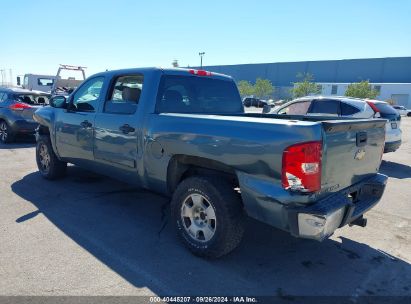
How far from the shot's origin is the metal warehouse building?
56662 millimetres

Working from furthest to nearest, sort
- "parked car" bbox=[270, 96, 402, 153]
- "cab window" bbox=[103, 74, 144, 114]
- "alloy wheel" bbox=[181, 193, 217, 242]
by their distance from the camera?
1. "parked car" bbox=[270, 96, 402, 153]
2. "cab window" bbox=[103, 74, 144, 114]
3. "alloy wheel" bbox=[181, 193, 217, 242]

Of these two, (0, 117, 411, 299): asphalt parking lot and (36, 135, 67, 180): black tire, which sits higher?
(36, 135, 67, 180): black tire

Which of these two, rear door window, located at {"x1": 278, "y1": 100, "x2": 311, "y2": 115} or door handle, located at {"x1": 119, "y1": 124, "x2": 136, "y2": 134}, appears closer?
door handle, located at {"x1": 119, "y1": 124, "x2": 136, "y2": 134}

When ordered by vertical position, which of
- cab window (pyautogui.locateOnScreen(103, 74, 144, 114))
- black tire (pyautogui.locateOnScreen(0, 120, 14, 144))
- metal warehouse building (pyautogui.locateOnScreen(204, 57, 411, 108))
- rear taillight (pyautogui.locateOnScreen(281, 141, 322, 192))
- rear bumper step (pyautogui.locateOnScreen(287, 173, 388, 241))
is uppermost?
metal warehouse building (pyautogui.locateOnScreen(204, 57, 411, 108))

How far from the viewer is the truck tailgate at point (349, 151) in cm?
282

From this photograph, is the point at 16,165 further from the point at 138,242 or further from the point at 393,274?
the point at 393,274

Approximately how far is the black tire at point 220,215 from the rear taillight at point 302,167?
0.65 m

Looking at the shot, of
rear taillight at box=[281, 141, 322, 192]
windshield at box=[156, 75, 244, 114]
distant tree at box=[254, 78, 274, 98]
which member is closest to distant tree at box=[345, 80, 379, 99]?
distant tree at box=[254, 78, 274, 98]

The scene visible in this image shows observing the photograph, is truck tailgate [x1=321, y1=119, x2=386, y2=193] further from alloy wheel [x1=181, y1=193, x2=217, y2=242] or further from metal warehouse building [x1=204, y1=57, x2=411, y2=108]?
metal warehouse building [x1=204, y1=57, x2=411, y2=108]

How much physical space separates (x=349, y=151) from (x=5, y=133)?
33.0 ft

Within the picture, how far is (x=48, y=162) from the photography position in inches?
238

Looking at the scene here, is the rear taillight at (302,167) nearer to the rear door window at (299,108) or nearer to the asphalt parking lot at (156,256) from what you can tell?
the asphalt parking lot at (156,256)

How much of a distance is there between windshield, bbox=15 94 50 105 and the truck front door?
5563 mm

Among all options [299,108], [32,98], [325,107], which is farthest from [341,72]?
[32,98]
